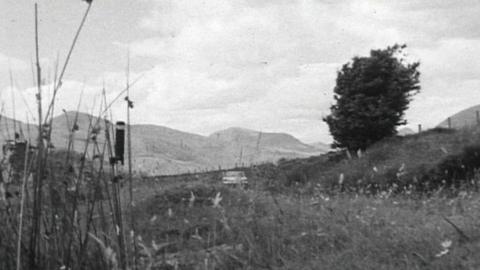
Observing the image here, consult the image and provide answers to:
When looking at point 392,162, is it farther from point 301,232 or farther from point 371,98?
point 301,232

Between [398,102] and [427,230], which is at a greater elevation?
[398,102]

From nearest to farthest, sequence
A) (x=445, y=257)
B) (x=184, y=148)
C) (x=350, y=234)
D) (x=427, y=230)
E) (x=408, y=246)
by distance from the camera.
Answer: (x=445, y=257), (x=408, y=246), (x=427, y=230), (x=350, y=234), (x=184, y=148)

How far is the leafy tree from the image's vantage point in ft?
68.6

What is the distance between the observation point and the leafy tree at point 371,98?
823 inches

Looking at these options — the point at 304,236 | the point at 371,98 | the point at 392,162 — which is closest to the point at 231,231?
the point at 304,236

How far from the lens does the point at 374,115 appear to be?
20.6 m

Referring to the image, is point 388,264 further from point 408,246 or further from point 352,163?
point 352,163

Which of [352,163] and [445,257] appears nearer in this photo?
[445,257]

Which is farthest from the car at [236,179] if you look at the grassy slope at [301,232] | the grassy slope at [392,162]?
the grassy slope at [301,232]

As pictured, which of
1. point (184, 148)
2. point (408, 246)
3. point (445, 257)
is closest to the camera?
point (445, 257)

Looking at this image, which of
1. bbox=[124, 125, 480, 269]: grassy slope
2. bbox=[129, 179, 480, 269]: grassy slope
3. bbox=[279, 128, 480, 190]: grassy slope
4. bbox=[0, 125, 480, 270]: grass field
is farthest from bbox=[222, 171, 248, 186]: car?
bbox=[129, 179, 480, 269]: grassy slope

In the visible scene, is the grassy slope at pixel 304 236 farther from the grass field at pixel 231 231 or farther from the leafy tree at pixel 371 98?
the leafy tree at pixel 371 98

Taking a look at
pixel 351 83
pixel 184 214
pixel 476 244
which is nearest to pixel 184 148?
pixel 351 83

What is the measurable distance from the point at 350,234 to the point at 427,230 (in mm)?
950
